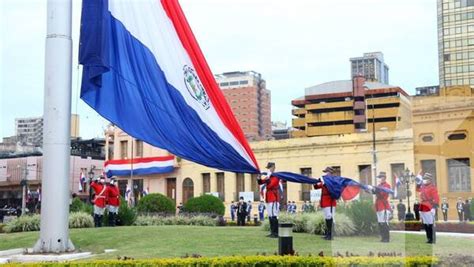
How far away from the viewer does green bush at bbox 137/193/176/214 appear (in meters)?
27.0

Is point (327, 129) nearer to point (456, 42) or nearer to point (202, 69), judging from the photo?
point (456, 42)

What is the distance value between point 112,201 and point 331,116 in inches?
2561

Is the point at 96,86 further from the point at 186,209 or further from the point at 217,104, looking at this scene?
the point at 186,209

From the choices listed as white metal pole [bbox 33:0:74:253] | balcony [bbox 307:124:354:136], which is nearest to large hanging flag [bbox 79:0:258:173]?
white metal pole [bbox 33:0:74:253]

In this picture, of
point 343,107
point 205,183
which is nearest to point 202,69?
point 205,183

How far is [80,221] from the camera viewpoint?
18547mm

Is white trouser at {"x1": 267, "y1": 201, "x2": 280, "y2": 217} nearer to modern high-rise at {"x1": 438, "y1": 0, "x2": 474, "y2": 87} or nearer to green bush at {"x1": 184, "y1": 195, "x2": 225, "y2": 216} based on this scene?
green bush at {"x1": 184, "y1": 195, "x2": 225, "y2": 216}

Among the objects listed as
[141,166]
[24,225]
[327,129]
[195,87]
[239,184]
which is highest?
[327,129]

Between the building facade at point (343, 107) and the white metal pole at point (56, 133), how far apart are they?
205 feet

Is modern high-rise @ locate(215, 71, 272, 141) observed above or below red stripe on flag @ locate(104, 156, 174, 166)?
above

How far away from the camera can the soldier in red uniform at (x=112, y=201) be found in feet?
60.4

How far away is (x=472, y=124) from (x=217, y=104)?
463cm

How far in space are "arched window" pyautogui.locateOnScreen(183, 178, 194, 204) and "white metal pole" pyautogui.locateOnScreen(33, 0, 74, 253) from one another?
40.3 meters

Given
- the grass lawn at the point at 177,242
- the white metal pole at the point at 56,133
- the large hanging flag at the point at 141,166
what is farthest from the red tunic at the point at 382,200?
the large hanging flag at the point at 141,166
